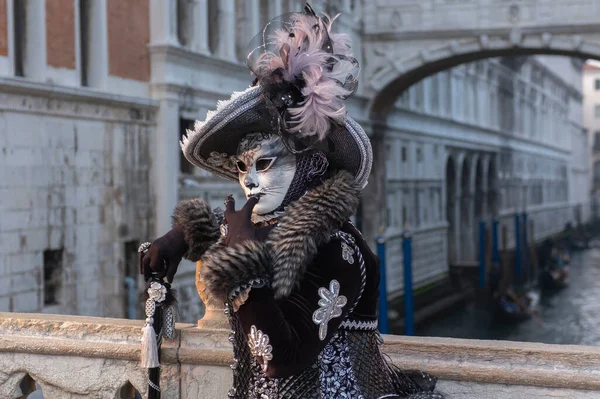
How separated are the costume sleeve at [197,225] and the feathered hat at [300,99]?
18 centimetres

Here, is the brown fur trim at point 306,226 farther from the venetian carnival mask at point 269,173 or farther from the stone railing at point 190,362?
the stone railing at point 190,362

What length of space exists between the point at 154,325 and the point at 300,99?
28.2 inches

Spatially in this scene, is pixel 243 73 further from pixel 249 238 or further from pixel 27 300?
pixel 249 238

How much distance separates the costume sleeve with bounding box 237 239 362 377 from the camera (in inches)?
65.3

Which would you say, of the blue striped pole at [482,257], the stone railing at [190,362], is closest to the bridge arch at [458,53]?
the blue striped pole at [482,257]

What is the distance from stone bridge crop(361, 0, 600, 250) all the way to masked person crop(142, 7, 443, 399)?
43.1 ft

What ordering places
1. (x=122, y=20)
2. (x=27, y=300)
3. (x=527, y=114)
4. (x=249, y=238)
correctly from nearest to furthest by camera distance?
(x=249, y=238) → (x=27, y=300) → (x=122, y=20) → (x=527, y=114)

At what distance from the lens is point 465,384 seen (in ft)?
7.48

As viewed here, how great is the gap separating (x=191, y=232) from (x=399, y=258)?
16547mm

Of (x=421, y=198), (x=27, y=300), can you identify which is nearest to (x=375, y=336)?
(x=27, y=300)

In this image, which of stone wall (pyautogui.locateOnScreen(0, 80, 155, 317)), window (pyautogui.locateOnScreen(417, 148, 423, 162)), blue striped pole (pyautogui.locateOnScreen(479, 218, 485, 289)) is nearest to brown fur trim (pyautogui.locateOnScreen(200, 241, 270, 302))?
stone wall (pyautogui.locateOnScreen(0, 80, 155, 317))

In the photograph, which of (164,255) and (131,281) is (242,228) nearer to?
(164,255)

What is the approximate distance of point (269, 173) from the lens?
1.87 m

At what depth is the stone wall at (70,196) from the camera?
7.84m
